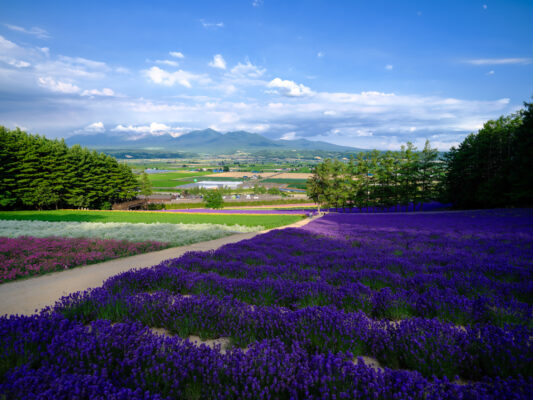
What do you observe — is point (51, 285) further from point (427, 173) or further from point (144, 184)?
point (144, 184)

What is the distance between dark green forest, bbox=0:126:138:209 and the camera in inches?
1577

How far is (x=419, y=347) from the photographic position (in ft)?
8.99

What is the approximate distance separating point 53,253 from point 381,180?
55.0m

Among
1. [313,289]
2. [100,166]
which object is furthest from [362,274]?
[100,166]

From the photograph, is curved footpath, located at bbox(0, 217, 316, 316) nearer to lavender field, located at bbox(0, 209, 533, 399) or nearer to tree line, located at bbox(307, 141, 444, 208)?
lavender field, located at bbox(0, 209, 533, 399)

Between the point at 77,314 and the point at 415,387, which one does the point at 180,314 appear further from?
the point at 415,387

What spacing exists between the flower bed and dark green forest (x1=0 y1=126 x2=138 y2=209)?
3884 centimetres

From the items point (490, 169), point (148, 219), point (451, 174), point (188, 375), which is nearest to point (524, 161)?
point (490, 169)

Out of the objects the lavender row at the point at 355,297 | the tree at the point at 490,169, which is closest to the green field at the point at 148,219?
the lavender row at the point at 355,297

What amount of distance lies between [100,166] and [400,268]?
208 ft

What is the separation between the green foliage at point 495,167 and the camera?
1151 inches

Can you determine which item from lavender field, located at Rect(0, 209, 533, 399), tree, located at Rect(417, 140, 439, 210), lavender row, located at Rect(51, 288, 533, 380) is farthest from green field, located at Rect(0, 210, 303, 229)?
tree, located at Rect(417, 140, 439, 210)

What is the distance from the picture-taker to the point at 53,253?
1086 cm

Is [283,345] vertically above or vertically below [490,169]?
below
